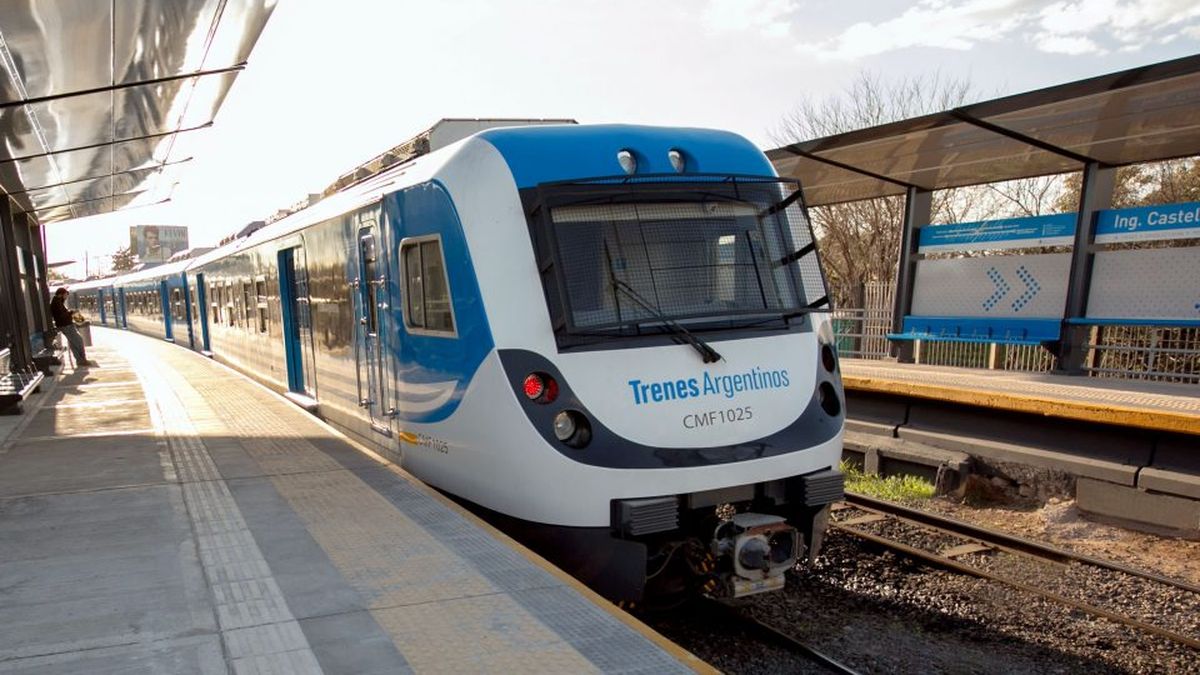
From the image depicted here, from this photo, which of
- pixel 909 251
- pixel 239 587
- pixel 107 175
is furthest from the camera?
pixel 107 175

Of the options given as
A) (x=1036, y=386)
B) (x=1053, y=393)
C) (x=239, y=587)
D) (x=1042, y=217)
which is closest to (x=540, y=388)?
(x=239, y=587)

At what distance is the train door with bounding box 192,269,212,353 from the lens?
58.0 ft

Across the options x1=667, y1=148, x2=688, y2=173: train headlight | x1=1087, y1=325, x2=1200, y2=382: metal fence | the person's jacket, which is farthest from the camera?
the person's jacket

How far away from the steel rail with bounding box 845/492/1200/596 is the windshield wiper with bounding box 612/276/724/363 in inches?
142

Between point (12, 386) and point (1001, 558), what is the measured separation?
38.0ft

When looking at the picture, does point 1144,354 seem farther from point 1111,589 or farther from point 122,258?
point 122,258

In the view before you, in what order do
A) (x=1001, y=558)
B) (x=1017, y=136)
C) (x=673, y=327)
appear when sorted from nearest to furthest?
(x=673, y=327) < (x=1001, y=558) < (x=1017, y=136)

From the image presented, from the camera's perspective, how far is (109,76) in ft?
24.9

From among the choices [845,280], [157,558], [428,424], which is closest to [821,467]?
[428,424]

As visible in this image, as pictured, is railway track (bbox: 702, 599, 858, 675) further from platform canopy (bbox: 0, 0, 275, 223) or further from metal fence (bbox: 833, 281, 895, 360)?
metal fence (bbox: 833, 281, 895, 360)

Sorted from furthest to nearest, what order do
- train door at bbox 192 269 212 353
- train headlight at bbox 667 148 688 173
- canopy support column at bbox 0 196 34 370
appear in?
train door at bbox 192 269 212 353
canopy support column at bbox 0 196 34 370
train headlight at bbox 667 148 688 173

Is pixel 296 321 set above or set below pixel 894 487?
above

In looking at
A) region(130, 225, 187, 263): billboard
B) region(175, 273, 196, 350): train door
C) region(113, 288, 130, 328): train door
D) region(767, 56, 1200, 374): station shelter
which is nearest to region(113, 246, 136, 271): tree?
region(130, 225, 187, 263): billboard

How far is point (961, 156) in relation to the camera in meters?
10.6
